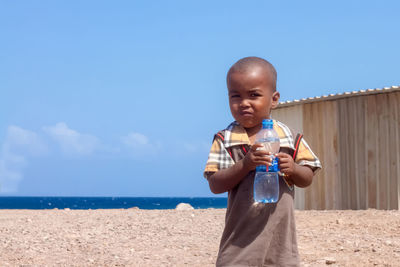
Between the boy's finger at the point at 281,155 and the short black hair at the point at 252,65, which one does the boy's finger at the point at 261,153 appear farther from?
the short black hair at the point at 252,65

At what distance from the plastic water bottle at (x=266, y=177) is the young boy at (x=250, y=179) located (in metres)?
0.06

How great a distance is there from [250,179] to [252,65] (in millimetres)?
669

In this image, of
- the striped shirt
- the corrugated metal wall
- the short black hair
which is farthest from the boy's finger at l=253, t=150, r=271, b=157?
the corrugated metal wall

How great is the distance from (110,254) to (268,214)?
205 inches

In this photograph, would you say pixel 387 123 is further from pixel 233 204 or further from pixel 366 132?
pixel 233 204

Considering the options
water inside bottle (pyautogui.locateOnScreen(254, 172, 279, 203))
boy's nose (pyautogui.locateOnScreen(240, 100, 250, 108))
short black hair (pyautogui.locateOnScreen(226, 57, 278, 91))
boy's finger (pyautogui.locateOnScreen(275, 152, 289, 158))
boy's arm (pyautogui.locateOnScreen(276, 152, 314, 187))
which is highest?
short black hair (pyautogui.locateOnScreen(226, 57, 278, 91))

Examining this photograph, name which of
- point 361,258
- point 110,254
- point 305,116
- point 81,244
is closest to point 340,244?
point 361,258

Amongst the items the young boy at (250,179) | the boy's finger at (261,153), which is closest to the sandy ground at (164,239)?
the young boy at (250,179)

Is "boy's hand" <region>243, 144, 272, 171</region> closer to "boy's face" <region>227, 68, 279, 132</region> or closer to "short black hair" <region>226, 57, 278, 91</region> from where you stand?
"boy's face" <region>227, 68, 279, 132</region>

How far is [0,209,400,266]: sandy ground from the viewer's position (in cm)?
743

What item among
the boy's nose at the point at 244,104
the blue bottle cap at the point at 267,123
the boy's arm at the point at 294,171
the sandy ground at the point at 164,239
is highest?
the boy's nose at the point at 244,104

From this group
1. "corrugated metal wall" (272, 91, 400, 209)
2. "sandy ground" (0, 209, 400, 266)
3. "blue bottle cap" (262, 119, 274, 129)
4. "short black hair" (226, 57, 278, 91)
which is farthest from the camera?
"corrugated metal wall" (272, 91, 400, 209)

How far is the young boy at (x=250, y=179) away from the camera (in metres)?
3.04

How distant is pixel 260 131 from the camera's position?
9.91 feet
